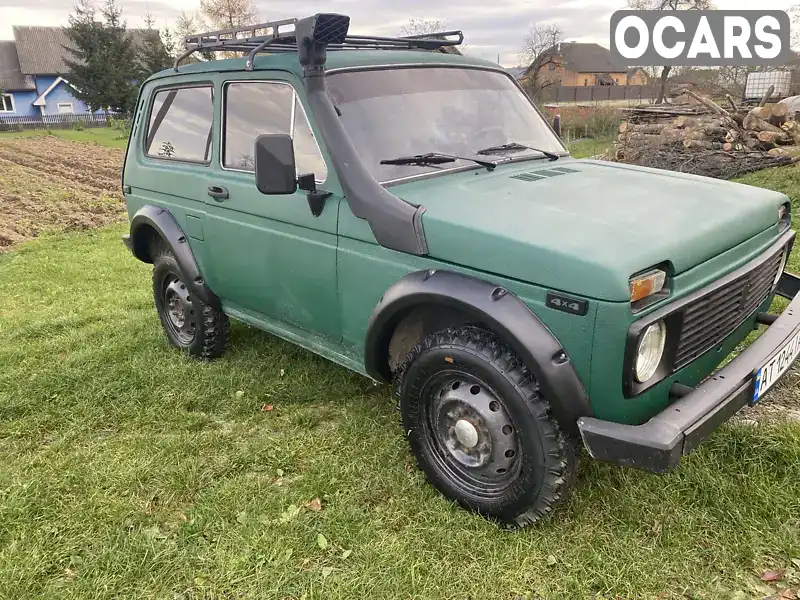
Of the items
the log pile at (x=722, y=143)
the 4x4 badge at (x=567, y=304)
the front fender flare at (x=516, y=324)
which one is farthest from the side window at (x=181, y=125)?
the log pile at (x=722, y=143)

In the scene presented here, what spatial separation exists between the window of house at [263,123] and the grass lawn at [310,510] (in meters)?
1.57

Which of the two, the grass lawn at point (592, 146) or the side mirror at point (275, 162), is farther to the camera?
the grass lawn at point (592, 146)

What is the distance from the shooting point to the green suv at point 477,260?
248cm

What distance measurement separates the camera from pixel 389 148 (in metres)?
3.28

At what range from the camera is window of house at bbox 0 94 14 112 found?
52.6 metres

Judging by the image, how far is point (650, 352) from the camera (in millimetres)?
2557

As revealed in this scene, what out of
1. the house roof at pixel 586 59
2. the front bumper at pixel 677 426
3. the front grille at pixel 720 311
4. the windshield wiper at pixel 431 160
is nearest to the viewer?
the front bumper at pixel 677 426

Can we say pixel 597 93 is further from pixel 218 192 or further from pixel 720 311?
pixel 720 311

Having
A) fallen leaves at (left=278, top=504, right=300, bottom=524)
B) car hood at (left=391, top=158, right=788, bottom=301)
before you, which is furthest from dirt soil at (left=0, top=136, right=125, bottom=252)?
car hood at (left=391, top=158, right=788, bottom=301)

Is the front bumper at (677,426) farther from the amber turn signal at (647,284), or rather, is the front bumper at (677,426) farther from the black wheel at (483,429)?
the amber turn signal at (647,284)

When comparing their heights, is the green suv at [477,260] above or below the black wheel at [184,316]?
above

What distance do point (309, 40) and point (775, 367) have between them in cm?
273

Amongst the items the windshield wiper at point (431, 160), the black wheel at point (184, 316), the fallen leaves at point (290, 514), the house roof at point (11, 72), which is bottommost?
the fallen leaves at point (290, 514)

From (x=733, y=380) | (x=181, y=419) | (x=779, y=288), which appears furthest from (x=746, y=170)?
(x=181, y=419)
